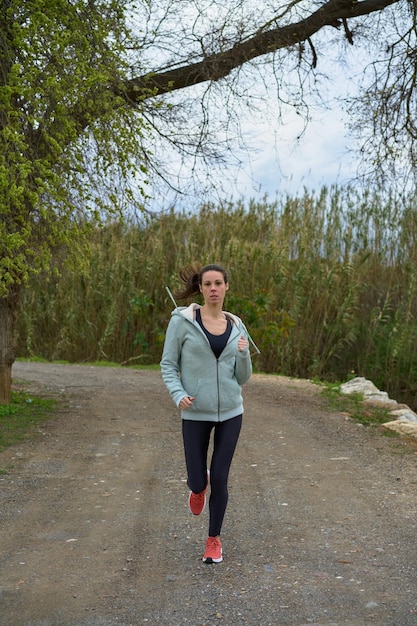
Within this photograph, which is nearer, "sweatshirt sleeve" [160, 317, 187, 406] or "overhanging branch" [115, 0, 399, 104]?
"sweatshirt sleeve" [160, 317, 187, 406]

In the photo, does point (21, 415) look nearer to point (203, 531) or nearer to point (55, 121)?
point (55, 121)

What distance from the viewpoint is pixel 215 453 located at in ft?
16.8

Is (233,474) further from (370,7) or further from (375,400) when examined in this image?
(370,7)

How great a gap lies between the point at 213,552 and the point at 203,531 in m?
0.78

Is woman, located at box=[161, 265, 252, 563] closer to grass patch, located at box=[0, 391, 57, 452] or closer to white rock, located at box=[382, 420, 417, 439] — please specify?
grass patch, located at box=[0, 391, 57, 452]

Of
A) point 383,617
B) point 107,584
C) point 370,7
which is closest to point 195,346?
point 107,584

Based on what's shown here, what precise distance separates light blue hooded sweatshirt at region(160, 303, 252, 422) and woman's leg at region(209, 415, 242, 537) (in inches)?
2.9

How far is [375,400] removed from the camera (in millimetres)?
12727

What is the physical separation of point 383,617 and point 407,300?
45.8 ft

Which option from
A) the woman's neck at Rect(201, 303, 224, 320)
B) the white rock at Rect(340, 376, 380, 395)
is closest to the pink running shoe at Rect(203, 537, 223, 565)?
the woman's neck at Rect(201, 303, 224, 320)

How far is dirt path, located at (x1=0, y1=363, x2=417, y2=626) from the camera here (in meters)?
4.44

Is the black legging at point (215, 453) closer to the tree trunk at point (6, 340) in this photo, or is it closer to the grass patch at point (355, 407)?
the grass patch at point (355, 407)

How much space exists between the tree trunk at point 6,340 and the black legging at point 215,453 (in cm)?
705

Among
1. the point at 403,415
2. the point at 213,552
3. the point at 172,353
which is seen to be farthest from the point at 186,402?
the point at 403,415
